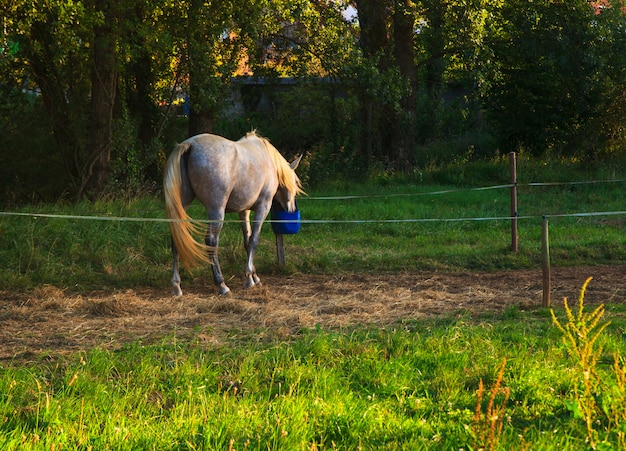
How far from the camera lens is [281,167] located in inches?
392

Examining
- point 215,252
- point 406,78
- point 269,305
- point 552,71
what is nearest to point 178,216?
point 215,252

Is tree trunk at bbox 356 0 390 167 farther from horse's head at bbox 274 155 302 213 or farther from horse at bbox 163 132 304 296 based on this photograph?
horse at bbox 163 132 304 296

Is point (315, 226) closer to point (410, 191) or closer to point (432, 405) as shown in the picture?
point (410, 191)

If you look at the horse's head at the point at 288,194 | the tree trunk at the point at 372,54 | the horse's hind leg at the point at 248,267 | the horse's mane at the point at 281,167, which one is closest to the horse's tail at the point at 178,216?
the horse's hind leg at the point at 248,267

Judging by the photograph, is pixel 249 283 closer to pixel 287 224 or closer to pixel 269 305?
pixel 287 224

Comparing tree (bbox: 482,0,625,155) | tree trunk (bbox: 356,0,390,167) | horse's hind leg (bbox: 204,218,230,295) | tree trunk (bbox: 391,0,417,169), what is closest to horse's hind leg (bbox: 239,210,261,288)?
horse's hind leg (bbox: 204,218,230,295)

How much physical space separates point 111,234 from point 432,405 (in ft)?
22.6

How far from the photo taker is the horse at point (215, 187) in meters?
8.55

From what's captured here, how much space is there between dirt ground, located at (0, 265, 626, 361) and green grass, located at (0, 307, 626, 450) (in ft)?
1.49

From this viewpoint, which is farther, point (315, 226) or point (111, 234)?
point (315, 226)

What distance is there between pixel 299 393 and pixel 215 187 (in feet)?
14.3

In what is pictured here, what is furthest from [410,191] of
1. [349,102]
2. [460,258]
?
[460,258]

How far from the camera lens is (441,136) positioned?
1011 inches

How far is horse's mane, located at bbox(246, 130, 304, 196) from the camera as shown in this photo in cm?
979
